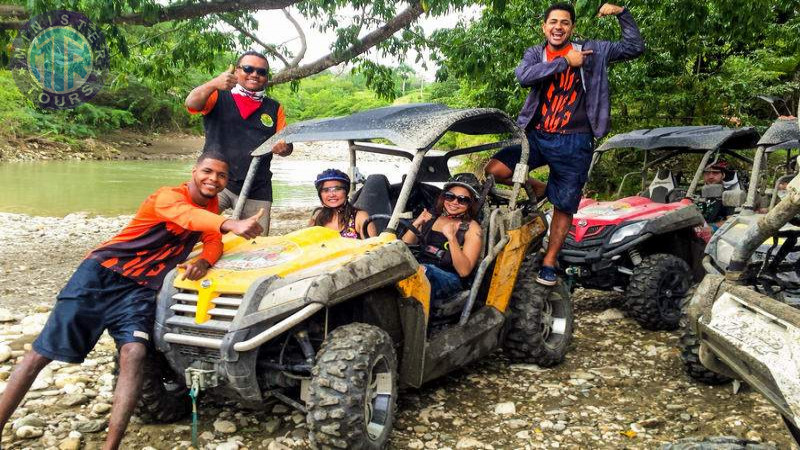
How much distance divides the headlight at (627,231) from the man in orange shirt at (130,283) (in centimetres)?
363

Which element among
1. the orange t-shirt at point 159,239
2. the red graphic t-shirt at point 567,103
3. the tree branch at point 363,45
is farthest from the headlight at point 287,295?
the tree branch at point 363,45

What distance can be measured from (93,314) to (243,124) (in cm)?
239

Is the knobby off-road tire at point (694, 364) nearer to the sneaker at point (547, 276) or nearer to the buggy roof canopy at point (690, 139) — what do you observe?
the sneaker at point (547, 276)

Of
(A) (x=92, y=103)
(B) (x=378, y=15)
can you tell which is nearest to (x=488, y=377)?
(B) (x=378, y=15)

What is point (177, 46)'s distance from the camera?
935 cm

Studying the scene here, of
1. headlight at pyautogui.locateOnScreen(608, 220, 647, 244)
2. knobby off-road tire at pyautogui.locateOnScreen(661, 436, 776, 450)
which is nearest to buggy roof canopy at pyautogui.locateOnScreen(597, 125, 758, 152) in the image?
headlight at pyautogui.locateOnScreen(608, 220, 647, 244)

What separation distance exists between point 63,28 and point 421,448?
255 inches

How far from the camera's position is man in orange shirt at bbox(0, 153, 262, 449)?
347cm

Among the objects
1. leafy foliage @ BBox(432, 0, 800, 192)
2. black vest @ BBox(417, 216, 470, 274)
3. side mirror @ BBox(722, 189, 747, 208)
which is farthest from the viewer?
leafy foliage @ BBox(432, 0, 800, 192)

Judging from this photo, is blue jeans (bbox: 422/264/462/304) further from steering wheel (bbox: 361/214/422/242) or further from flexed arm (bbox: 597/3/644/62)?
flexed arm (bbox: 597/3/644/62)

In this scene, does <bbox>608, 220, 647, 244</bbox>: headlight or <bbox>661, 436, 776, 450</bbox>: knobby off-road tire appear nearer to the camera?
<bbox>661, 436, 776, 450</bbox>: knobby off-road tire

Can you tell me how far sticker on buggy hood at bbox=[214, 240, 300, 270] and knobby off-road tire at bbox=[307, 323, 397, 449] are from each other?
1.74 feet

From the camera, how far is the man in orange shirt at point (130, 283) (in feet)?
11.4

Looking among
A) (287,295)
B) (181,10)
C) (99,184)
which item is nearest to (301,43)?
(181,10)
